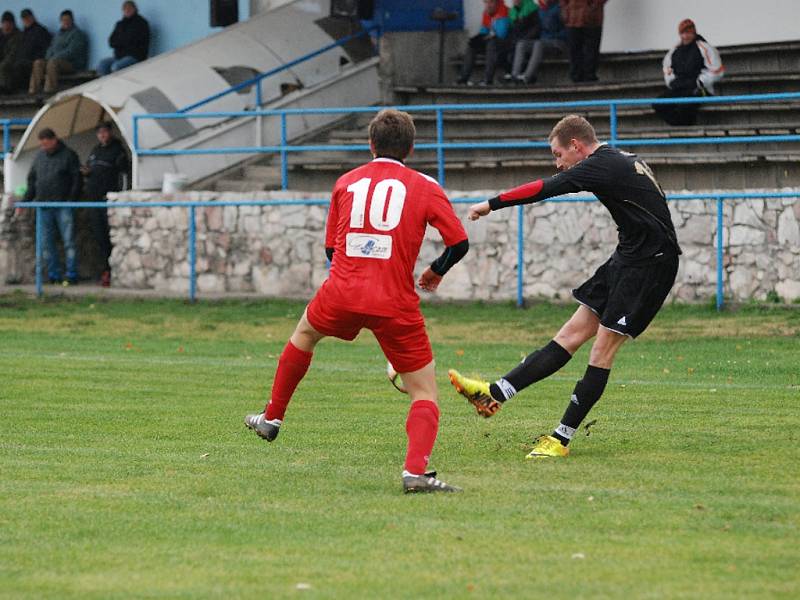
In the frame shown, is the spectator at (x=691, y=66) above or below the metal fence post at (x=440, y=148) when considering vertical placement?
above

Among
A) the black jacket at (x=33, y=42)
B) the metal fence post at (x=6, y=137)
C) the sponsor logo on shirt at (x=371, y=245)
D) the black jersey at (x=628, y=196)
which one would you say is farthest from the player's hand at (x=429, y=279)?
the black jacket at (x=33, y=42)

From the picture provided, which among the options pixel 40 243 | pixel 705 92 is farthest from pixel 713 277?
pixel 40 243

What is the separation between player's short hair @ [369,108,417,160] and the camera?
7.84m

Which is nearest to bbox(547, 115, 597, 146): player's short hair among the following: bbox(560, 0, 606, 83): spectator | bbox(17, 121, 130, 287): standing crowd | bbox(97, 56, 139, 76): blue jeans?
bbox(560, 0, 606, 83): spectator

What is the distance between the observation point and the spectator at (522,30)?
23.8 meters

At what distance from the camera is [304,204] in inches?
870

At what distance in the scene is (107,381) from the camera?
13.5 metres

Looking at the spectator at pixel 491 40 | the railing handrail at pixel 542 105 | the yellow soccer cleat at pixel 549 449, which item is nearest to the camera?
the yellow soccer cleat at pixel 549 449

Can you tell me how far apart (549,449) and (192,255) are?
46.0ft

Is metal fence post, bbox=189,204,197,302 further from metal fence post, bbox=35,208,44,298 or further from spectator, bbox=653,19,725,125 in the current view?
spectator, bbox=653,19,725,125

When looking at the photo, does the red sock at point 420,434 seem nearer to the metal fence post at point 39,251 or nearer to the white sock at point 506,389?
the white sock at point 506,389

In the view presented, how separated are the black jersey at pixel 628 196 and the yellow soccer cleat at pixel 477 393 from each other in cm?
105

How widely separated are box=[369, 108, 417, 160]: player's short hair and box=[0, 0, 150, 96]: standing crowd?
788 inches

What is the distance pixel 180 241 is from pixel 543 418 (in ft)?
42.4
